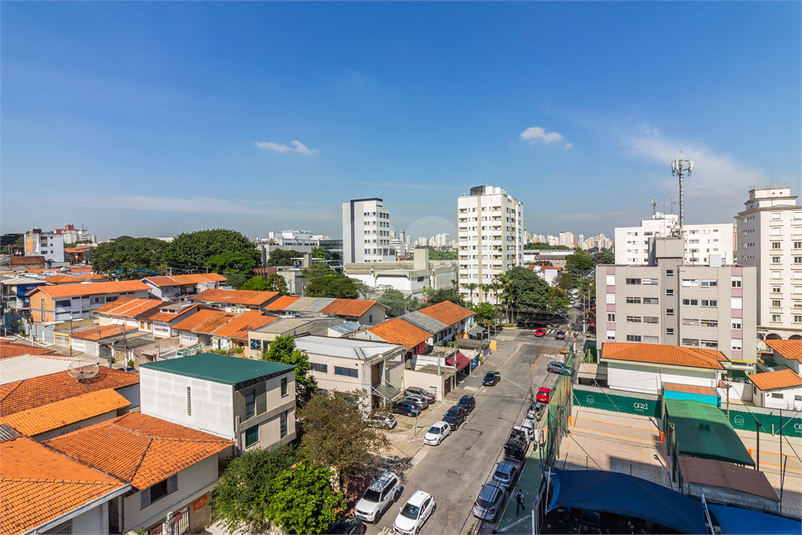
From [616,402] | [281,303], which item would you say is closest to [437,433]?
[616,402]

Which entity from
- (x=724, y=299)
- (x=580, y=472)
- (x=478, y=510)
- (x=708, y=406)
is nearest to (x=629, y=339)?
(x=724, y=299)

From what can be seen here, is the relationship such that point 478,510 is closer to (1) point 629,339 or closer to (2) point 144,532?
(2) point 144,532

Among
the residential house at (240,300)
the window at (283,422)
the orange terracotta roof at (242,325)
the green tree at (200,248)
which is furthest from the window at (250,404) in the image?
the green tree at (200,248)

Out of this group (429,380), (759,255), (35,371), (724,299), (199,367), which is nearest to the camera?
(199,367)

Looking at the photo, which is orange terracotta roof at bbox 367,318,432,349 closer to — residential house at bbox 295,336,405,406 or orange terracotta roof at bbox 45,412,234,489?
residential house at bbox 295,336,405,406

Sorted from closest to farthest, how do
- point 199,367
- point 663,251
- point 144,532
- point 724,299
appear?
point 144,532
point 199,367
point 724,299
point 663,251

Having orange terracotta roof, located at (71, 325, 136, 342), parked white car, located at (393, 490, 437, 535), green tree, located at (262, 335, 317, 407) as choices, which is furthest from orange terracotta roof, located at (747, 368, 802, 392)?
orange terracotta roof, located at (71, 325, 136, 342)
